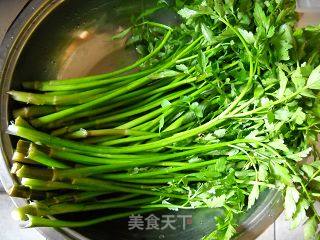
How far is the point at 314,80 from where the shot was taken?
0.74 metres

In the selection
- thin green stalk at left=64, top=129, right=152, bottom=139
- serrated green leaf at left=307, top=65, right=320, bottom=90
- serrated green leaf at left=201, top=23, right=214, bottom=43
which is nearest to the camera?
serrated green leaf at left=307, top=65, right=320, bottom=90

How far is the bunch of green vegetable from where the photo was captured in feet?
2.63

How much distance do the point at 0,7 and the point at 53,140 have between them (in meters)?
0.52

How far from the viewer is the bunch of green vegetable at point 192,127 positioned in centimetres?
80

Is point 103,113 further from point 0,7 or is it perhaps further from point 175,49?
point 0,7

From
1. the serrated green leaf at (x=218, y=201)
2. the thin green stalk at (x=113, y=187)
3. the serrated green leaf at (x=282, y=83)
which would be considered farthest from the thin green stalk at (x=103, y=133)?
the serrated green leaf at (x=282, y=83)

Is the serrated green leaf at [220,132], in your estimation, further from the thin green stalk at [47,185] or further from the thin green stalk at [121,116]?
the thin green stalk at [47,185]

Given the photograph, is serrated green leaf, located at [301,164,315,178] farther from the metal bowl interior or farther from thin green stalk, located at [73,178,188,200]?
thin green stalk, located at [73,178,188,200]

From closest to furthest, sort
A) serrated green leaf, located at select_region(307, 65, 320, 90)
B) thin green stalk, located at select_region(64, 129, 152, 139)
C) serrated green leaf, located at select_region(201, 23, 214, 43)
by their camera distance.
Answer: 1. serrated green leaf, located at select_region(307, 65, 320, 90)
2. serrated green leaf, located at select_region(201, 23, 214, 43)
3. thin green stalk, located at select_region(64, 129, 152, 139)

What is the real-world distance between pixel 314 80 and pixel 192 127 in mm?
302

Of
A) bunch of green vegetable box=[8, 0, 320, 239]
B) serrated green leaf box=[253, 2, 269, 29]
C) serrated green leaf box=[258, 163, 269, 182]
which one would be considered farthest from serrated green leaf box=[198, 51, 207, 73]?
serrated green leaf box=[258, 163, 269, 182]

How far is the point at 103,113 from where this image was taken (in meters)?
1.01

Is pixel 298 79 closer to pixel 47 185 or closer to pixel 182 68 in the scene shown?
pixel 182 68

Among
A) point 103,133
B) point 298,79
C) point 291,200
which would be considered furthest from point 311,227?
point 103,133
